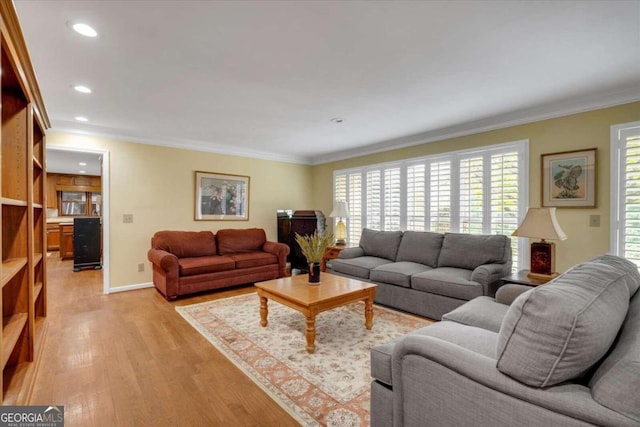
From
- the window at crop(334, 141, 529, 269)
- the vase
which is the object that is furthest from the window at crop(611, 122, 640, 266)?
the vase

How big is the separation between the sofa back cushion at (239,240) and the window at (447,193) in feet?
5.69

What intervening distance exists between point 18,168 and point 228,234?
3176mm

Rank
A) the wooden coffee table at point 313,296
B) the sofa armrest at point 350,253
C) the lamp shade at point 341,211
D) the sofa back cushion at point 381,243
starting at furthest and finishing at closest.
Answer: the lamp shade at point 341,211 < the sofa armrest at point 350,253 < the sofa back cushion at point 381,243 < the wooden coffee table at point 313,296

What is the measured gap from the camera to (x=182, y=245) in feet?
15.1

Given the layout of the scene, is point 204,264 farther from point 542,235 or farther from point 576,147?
point 576,147

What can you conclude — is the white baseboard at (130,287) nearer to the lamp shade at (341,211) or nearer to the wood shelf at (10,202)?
the wood shelf at (10,202)

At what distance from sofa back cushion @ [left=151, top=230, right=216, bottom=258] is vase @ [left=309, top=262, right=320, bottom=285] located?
2.42m

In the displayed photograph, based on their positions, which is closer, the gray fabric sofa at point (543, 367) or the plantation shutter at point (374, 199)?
the gray fabric sofa at point (543, 367)

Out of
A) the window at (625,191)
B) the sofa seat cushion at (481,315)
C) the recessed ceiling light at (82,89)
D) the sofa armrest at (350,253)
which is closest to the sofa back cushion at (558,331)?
the sofa seat cushion at (481,315)

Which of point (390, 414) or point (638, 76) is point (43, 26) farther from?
point (638, 76)

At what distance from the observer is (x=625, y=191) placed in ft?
9.54

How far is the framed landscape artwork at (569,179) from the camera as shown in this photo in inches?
122

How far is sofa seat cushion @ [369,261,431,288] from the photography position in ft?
11.6

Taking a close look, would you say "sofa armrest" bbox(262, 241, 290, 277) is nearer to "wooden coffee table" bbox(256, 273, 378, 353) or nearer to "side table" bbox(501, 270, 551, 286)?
"wooden coffee table" bbox(256, 273, 378, 353)
